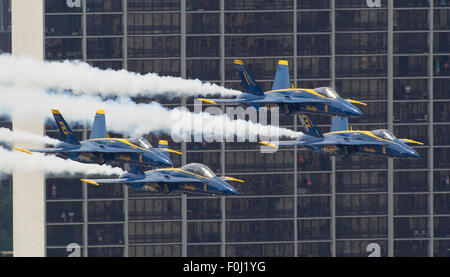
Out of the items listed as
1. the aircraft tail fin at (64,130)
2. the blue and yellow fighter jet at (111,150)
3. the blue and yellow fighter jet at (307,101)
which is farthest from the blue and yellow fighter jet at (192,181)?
the blue and yellow fighter jet at (307,101)

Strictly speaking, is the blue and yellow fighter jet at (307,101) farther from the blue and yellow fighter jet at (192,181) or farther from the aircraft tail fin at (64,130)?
the aircraft tail fin at (64,130)

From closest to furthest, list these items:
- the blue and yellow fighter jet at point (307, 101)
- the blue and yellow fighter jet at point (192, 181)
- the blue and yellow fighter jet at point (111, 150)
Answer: the blue and yellow fighter jet at point (111, 150)
the blue and yellow fighter jet at point (192, 181)
the blue and yellow fighter jet at point (307, 101)

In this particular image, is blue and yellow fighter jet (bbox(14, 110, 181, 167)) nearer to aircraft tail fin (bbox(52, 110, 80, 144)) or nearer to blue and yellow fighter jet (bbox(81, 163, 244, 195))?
aircraft tail fin (bbox(52, 110, 80, 144))

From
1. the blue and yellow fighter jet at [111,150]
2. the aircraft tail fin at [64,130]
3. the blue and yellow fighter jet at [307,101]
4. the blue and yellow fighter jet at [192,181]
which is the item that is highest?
the blue and yellow fighter jet at [307,101]

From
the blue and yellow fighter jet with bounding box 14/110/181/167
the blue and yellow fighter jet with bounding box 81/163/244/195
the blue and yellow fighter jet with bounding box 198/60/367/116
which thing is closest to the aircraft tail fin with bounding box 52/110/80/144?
the blue and yellow fighter jet with bounding box 14/110/181/167

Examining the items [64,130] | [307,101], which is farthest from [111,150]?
[307,101]

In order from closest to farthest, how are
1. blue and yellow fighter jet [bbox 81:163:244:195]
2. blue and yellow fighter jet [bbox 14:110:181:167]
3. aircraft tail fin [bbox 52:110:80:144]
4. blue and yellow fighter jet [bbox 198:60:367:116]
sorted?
1. blue and yellow fighter jet [bbox 14:110:181:167]
2. blue and yellow fighter jet [bbox 81:163:244:195]
3. blue and yellow fighter jet [bbox 198:60:367:116]
4. aircraft tail fin [bbox 52:110:80:144]
